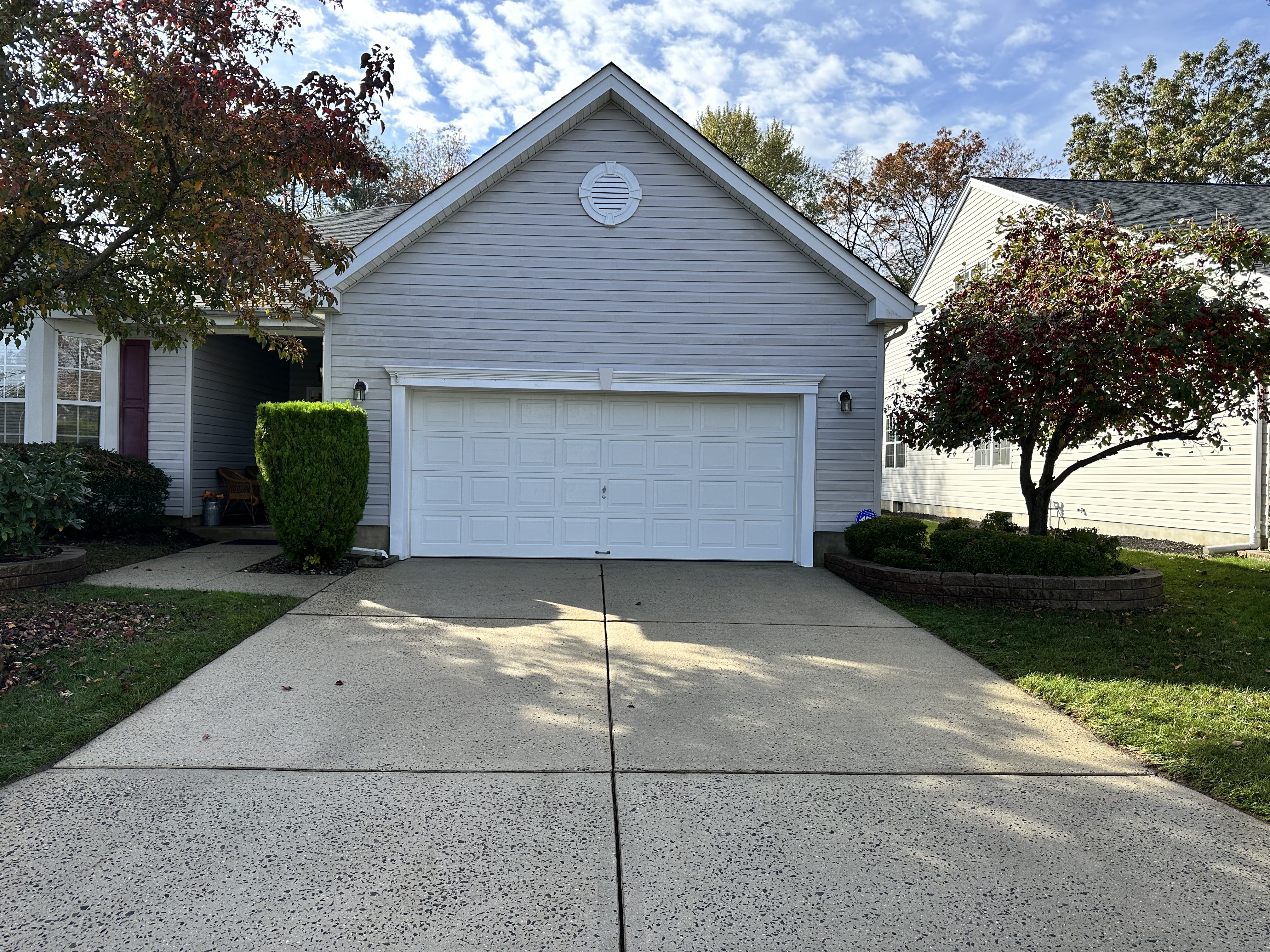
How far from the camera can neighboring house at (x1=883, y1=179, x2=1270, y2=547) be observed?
1069 centimetres

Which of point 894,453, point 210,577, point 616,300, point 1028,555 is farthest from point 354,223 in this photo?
point 894,453

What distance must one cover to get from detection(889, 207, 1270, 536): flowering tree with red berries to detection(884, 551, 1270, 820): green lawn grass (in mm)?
1706

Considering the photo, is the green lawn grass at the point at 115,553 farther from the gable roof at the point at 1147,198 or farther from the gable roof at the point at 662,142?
the gable roof at the point at 1147,198

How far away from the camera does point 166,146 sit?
5945 mm

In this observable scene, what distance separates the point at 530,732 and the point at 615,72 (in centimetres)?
821

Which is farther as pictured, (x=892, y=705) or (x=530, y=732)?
(x=892, y=705)

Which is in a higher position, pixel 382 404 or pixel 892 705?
pixel 382 404

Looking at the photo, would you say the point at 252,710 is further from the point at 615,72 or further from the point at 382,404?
the point at 615,72

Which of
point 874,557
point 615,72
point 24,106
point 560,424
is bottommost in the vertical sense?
point 874,557

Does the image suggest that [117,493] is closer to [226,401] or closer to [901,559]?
[226,401]

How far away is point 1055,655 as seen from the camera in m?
5.72

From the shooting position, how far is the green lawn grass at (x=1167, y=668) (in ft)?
12.9

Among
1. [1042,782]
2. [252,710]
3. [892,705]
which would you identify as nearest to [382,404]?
[252,710]

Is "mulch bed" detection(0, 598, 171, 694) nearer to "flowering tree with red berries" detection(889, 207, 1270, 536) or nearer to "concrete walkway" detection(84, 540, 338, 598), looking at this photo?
"concrete walkway" detection(84, 540, 338, 598)
